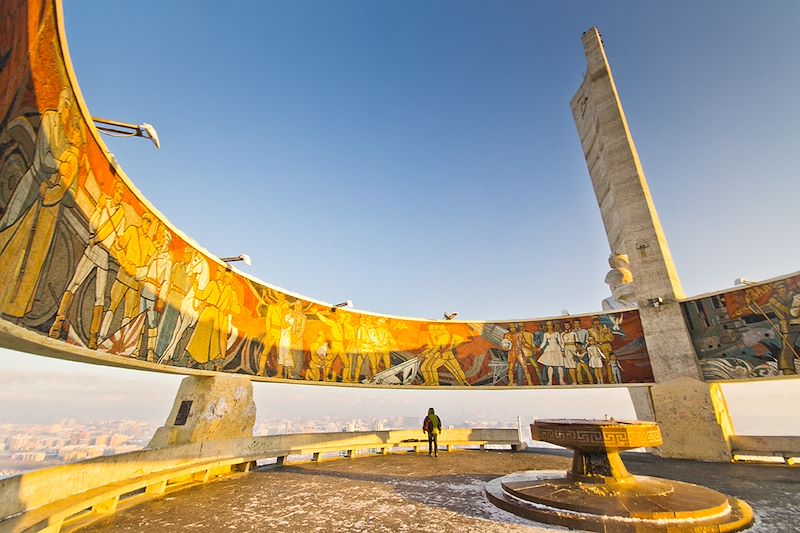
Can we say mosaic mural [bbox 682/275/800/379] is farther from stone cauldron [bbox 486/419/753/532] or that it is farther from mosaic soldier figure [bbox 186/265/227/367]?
mosaic soldier figure [bbox 186/265/227/367]

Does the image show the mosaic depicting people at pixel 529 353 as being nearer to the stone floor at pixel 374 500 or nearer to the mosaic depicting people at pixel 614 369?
the mosaic depicting people at pixel 614 369

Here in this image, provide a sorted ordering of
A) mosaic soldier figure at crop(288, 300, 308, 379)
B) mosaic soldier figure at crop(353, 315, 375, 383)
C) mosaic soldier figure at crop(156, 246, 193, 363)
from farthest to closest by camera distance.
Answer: mosaic soldier figure at crop(353, 315, 375, 383), mosaic soldier figure at crop(288, 300, 308, 379), mosaic soldier figure at crop(156, 246, 193, 363)

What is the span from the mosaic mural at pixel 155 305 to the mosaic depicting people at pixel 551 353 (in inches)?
2.4

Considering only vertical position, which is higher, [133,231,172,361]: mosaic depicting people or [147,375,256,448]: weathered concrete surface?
[133,231,172,361]: mosaic depicting people

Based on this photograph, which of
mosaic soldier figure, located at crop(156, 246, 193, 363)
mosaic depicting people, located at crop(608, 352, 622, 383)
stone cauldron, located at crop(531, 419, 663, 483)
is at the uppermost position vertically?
mosaic soldier figure, located at crop(156, 246, 193, 363)

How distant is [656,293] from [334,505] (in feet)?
51.0

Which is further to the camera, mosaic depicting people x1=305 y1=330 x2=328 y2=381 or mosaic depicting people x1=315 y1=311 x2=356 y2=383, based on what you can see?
mosaic depicting people x1=315 y1=311 x2=356 y2=383

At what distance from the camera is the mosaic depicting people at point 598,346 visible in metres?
15.0

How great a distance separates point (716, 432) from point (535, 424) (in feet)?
34.5

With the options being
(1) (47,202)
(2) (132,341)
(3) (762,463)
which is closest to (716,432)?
(3) (762,463)

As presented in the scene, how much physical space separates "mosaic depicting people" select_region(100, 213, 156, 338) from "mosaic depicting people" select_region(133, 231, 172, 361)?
7.4 inches

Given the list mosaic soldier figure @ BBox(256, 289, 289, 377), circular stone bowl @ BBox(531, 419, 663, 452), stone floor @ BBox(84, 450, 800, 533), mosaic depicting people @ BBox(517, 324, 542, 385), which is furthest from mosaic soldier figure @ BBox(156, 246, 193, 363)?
mosaic depicting people @ BBox(517, 324, 542, 385)

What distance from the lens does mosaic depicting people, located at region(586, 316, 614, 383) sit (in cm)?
1498

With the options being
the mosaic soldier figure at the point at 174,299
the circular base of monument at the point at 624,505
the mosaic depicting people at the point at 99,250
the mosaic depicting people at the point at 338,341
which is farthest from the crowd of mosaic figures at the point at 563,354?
the mosaic depicting people at the point at 99,250
